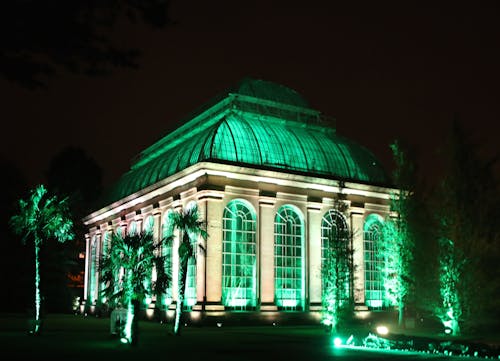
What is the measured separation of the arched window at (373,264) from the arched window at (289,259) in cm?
805

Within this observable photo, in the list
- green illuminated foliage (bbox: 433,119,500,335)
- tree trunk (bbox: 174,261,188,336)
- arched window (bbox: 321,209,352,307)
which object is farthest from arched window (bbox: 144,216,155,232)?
green illuminated foliage (bbox: 433,119,500,335)

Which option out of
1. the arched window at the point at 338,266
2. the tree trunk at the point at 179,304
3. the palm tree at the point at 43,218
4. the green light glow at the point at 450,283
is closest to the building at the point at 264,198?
the arched window at the point at 338,266

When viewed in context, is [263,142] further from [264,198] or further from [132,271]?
[132,271]

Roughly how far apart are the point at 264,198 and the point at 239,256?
5.71 meters

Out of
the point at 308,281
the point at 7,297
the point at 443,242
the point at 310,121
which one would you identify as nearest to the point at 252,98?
the point at 310,121

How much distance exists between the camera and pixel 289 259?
58.3 meters

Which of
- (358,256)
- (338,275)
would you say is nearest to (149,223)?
(358,256)

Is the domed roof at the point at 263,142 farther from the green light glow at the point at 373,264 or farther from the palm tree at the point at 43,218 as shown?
the palm tree at the point at 43,218

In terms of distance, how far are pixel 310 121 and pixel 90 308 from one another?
3746cm

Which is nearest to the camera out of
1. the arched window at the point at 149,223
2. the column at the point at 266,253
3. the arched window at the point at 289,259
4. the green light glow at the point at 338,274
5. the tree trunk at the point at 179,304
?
the tree trunk at the point at 179,304

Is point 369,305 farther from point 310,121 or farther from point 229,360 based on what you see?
point 229,360

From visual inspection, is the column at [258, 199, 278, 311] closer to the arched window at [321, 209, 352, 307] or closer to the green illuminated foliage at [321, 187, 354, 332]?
the green illuminated foliage at [321, 187, 354, 332]

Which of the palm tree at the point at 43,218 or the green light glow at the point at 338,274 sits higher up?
the palm tree at the point at 43,218

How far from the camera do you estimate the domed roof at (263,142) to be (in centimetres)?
5784
